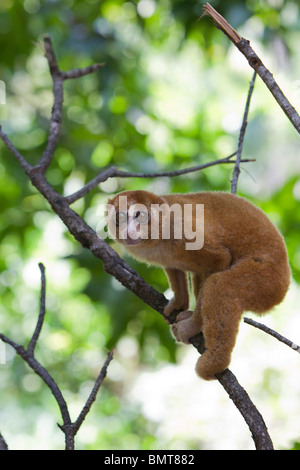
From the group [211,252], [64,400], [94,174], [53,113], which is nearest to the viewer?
[64,400]

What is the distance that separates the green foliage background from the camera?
4.46 meters

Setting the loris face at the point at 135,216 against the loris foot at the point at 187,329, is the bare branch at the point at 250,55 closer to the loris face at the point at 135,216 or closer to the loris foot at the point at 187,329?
the loris face at the point at 135,216

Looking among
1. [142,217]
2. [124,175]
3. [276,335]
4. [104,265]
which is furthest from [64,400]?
[124,175]

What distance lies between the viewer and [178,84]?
1164 cm

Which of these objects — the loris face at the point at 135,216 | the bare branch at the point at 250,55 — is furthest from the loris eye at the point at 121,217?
the bare branch at the point at 250,55

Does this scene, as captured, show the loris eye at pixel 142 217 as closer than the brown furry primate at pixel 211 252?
No

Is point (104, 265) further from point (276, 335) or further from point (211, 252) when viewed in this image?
point (276, 335)

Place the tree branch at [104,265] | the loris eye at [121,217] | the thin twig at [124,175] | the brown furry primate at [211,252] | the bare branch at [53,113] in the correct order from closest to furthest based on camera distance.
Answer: the tree branch at [104,265] → the brown furry primate at [211,252] → the loris eye at [121,217] → the thin twig at [124,175] → the bare branch at [53,113]

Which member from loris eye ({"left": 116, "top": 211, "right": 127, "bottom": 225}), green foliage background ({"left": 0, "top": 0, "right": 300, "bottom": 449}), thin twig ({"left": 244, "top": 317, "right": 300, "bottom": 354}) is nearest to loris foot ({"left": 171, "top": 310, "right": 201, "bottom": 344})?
thin twig ({"left": 244, "top": 317, "right": 300, "bottom": 354})

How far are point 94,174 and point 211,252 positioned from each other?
263 cm

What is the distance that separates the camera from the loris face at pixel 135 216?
2.52m

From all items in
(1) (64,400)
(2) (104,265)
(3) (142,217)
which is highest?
(3) (142,217)

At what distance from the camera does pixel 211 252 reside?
2.36m

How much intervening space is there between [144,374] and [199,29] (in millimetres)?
5355
